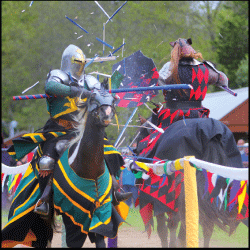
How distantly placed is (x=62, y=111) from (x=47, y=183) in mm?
725

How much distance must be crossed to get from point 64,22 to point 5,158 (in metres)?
10.1

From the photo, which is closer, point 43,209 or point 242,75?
point 43,209

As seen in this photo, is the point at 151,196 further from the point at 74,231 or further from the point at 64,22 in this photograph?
the point at 64,22

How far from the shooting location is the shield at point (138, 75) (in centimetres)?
538

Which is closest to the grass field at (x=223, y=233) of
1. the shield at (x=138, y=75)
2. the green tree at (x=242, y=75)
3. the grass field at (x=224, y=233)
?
the grass field at (x=224, y=233)

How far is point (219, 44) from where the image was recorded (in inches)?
911

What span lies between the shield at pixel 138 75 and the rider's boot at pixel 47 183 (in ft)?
4.63

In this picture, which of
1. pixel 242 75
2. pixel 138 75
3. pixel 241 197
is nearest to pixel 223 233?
pixel 241 197

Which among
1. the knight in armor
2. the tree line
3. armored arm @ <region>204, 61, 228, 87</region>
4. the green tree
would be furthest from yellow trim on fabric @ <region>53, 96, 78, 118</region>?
the green tree

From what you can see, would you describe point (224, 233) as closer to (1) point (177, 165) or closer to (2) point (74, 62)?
(1) point (177, 165)

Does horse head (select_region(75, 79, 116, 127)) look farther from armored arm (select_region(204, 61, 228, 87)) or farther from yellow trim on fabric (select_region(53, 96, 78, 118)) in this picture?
armored arm (select_region(204, 61, 228, 87))

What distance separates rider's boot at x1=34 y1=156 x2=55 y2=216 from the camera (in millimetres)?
4194

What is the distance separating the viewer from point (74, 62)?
190 inches

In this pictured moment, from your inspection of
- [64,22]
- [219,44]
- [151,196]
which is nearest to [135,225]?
[151,196]
